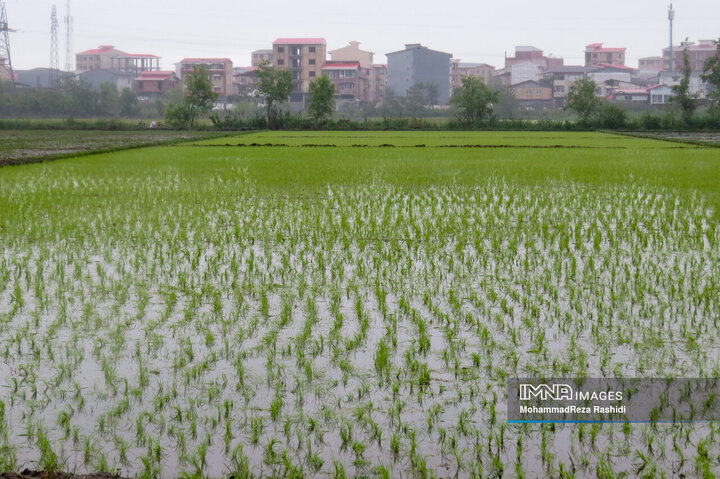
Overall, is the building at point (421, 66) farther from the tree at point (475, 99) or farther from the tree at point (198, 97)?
the tree at point (198, 97)

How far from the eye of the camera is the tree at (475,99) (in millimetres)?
44562

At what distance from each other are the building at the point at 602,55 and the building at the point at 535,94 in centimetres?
2641

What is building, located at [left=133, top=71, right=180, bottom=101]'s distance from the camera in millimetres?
77312

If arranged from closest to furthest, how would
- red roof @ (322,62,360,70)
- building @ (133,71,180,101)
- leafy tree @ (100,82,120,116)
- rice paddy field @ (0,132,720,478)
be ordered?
rice paddy field @ (0,132,720,478), leafy tree @ (100,82,120,116), red roof @ (322,62,360,70), building @ (133,71,180,101)

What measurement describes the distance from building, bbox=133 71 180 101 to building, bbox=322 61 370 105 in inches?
592

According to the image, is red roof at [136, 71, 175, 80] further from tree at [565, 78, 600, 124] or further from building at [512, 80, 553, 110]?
tree at [565, 78, 600, 124]

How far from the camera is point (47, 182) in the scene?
12625mm

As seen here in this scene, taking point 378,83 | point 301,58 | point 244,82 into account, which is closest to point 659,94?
point 378,83

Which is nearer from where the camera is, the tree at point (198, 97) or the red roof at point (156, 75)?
the tree at point (198, 97)

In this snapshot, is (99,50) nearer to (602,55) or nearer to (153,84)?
(153,84)

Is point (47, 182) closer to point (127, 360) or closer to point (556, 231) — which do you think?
point (556, 231)

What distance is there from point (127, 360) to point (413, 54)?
77.6 m

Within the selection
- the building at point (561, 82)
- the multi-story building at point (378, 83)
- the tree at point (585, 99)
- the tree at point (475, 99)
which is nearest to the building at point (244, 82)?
the multi-story building at point (378, 83)

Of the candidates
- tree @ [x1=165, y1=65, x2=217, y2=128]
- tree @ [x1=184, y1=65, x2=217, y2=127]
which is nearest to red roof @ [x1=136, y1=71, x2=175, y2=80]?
tree @ [x1=165, y1=65, x2=217, y2=128]
